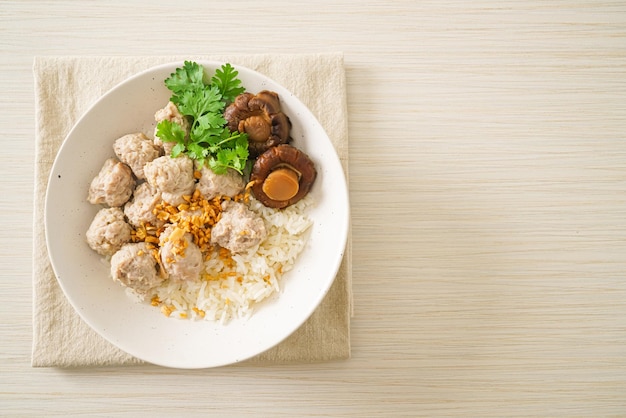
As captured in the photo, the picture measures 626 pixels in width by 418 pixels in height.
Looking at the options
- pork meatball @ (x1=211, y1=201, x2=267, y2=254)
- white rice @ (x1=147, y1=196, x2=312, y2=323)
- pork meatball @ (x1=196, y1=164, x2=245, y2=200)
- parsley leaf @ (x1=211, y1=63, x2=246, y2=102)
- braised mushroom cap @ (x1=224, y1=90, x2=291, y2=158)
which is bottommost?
white rice @ (x1=147, y1=196, x2=312, y2=323)

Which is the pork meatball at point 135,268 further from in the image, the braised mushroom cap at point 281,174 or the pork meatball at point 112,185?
the braised mushroom cap at point 281,174

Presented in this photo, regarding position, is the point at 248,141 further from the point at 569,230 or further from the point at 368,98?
the point at 569,230

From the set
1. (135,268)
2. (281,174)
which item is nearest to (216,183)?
(281,174)

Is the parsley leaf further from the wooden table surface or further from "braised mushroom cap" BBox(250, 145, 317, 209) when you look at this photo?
the wooden table surface

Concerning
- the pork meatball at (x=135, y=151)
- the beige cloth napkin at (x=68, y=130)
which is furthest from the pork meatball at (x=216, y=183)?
the beige cloth napkin at (x=68, y=130)

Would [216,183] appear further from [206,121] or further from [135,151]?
[135,151]

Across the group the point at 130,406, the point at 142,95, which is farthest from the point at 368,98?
the point at 130,406

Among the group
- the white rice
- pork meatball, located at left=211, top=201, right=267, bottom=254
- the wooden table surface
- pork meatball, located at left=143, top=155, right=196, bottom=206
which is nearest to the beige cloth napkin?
the wooden table surface
